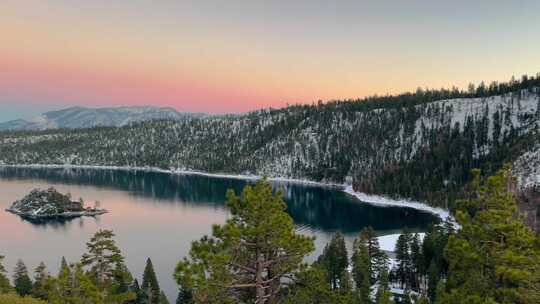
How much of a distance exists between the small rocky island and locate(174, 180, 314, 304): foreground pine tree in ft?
502

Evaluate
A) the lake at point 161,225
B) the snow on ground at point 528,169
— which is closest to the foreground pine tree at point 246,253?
the lake at point 161,225

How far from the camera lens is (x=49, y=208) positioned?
152 metres

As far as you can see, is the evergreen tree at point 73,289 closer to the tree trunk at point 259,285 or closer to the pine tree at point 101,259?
the pine tree at point 101,259

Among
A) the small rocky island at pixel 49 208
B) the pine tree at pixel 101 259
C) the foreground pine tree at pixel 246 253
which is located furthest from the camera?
the small rocky island at pixel 49 208

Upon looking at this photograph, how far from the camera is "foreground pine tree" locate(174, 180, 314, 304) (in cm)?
1520

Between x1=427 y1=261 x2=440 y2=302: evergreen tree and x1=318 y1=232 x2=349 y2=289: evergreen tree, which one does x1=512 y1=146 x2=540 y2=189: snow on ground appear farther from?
x1=318 y1=232 x2=349 y2=289: evergreen tree

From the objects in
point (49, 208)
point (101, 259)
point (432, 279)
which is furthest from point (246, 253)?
point (49, 208)

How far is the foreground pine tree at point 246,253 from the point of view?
15.2 m

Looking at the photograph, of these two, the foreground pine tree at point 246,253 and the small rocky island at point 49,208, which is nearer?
the foreground pine tree at point 246,253

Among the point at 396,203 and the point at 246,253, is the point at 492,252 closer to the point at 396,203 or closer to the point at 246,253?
the point at 246,253

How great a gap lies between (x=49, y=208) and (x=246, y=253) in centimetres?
16157

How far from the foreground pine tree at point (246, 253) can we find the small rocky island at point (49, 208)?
153 meters

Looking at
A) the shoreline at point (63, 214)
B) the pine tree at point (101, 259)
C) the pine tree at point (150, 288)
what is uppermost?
the pine tree at point (101, 259)

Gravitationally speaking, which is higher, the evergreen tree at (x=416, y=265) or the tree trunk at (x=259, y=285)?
the tree trunk at (x=259, y=285)
